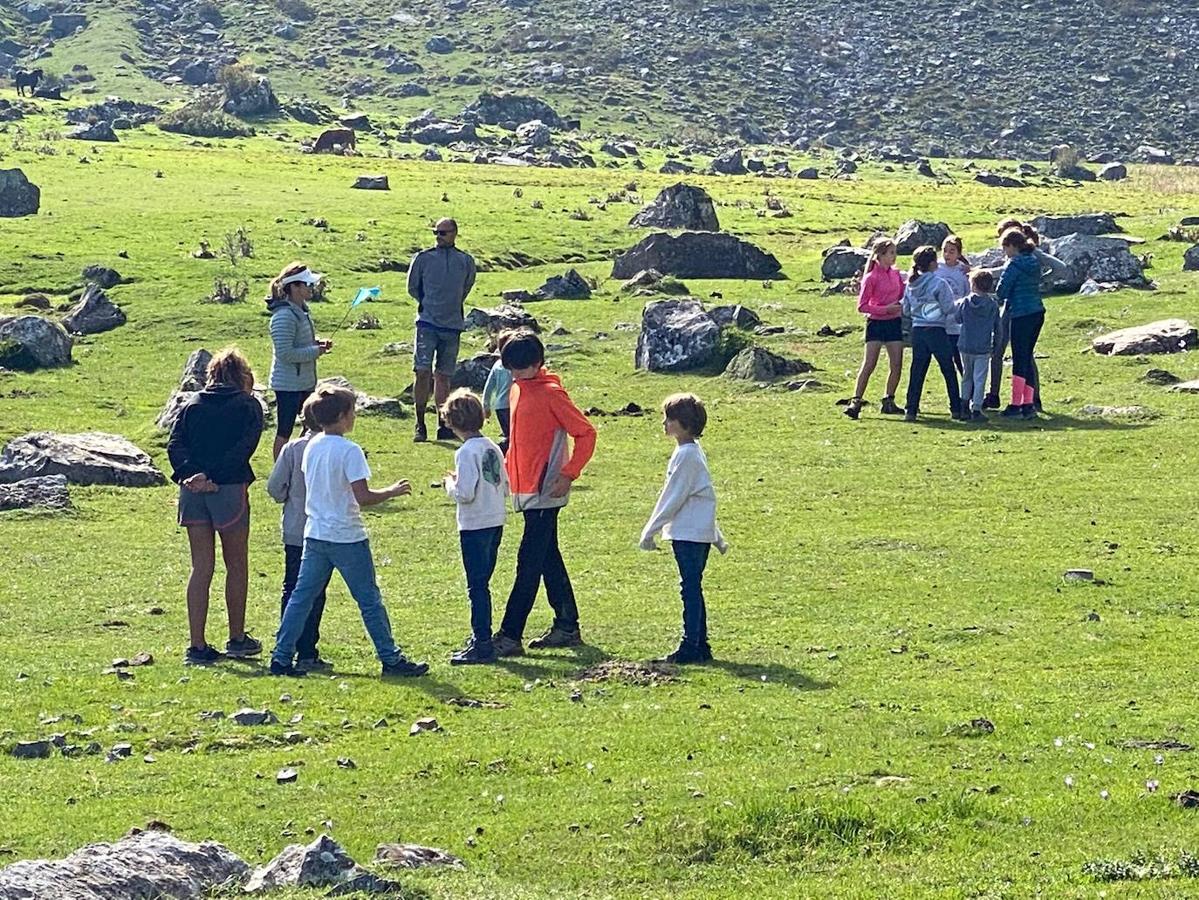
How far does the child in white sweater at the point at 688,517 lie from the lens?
15594 mm

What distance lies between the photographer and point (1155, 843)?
407 inches

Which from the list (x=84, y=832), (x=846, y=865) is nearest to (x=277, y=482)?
(x=84, y=832)

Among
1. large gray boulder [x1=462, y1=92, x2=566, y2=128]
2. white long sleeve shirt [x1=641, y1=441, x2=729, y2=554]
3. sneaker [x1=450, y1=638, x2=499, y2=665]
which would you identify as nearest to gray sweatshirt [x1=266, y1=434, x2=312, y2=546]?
sneaker [x1=450, y1=638, x2=499, y2=665]

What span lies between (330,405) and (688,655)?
11.3 feet

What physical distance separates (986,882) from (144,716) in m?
6.76

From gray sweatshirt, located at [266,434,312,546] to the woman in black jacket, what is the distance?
0.27 meters

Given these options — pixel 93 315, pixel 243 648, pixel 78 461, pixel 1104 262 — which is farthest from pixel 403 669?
pixel 1104 262

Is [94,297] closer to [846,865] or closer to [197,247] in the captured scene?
[197,247]

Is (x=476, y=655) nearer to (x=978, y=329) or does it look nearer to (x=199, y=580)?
(x=199, y=580)

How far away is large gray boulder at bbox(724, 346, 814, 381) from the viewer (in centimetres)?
3338

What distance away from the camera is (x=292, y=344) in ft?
75.2

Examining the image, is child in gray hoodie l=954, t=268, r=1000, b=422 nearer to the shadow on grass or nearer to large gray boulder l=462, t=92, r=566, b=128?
the shadow on grass

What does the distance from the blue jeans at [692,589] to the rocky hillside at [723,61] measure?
10906 centimetres

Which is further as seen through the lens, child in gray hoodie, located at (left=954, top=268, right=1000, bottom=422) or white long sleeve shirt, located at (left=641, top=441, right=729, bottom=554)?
child in gray hoodie, located at (left=954, top=268, right=1000, bottom=422)
